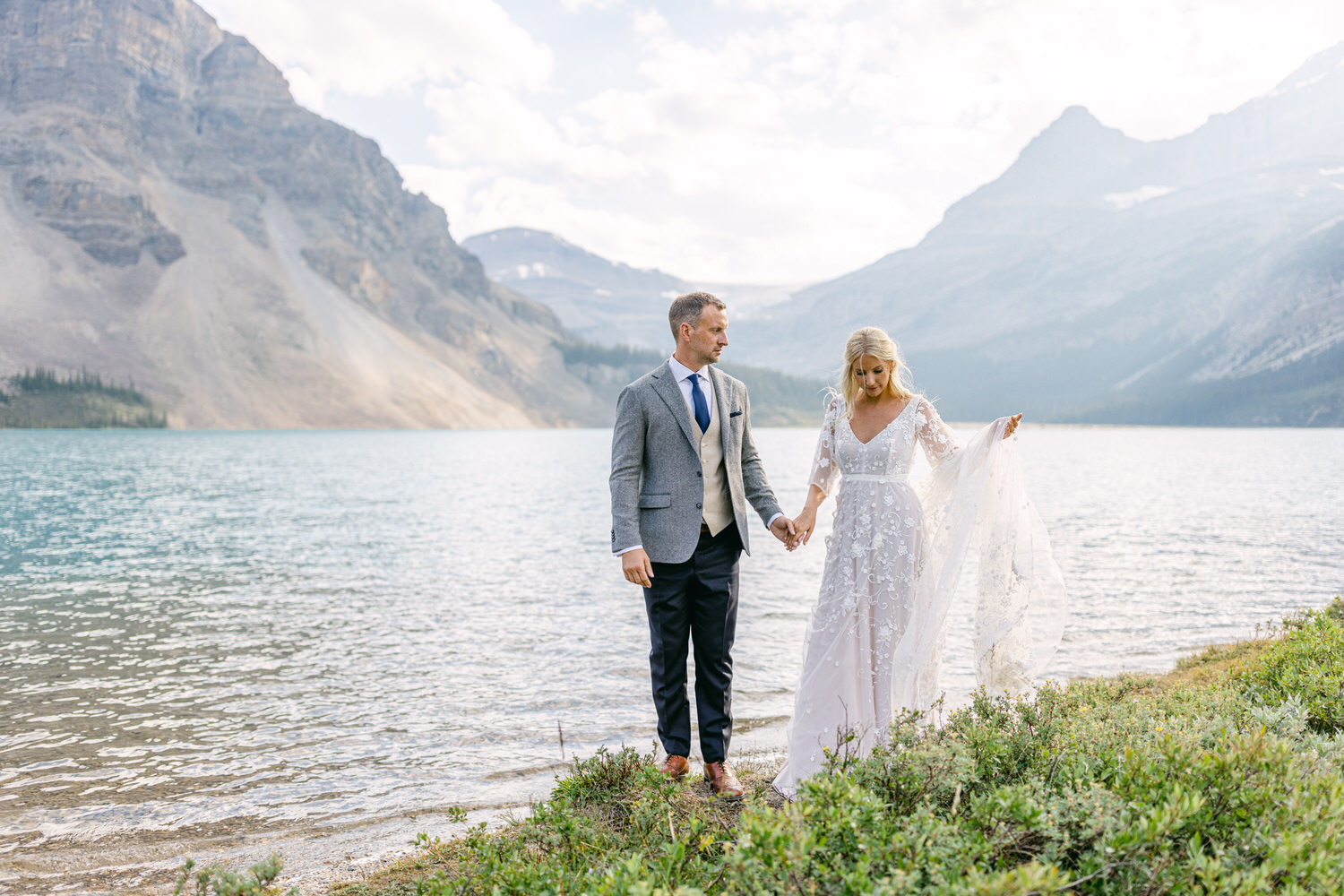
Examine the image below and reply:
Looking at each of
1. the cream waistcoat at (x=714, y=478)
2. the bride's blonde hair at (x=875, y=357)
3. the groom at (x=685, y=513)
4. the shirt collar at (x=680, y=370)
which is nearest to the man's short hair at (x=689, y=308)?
the groom at (x=685, y=513)

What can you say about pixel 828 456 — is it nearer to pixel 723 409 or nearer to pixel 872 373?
pixel 872 373


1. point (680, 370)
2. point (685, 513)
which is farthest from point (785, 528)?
point (680, 370)

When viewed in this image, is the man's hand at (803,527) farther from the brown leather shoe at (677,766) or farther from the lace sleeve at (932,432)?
the brown leather shoe at (677,766)

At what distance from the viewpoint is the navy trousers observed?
20.4ft

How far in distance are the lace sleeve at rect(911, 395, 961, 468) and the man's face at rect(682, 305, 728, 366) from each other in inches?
65.2

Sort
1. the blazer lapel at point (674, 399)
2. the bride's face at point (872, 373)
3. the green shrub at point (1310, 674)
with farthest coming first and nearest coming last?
the bride's face at point (872, 373), the blazer lapel at point (674, 399), the green shrub at point (1310, 674)

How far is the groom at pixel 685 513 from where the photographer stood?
6125 millimetres

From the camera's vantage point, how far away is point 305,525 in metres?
32.8

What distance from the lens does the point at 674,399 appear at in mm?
6219

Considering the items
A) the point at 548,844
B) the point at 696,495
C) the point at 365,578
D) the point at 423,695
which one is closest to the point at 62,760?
the point at 423,695

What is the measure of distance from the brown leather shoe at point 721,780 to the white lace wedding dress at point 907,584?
1.43 ft

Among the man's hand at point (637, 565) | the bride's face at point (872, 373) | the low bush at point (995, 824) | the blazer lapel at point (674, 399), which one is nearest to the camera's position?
the low bush at point (995, 824)

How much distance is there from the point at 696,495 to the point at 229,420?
191484 millimetres

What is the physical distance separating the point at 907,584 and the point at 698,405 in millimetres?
2115
